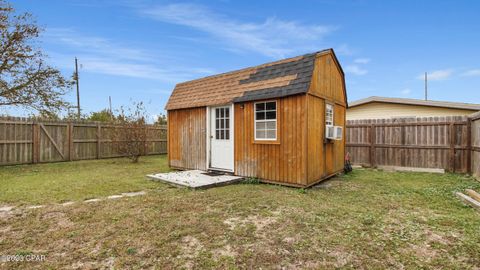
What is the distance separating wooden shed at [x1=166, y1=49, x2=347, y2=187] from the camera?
5.86 meters

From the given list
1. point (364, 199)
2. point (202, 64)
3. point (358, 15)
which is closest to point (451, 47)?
point (358, 15)

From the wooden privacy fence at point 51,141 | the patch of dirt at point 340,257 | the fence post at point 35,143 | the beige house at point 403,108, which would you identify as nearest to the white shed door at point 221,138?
the patch of dirt at point 340,257

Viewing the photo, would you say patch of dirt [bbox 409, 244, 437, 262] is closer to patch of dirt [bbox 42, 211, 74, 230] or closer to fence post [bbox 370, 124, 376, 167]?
patch of dirt [bbox 42, 211, 74, 230]

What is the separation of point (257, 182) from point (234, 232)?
11.0 feet

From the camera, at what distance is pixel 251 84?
273 inches

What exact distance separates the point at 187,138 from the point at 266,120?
326 cm

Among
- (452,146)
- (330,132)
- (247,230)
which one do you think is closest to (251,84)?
(330,132)

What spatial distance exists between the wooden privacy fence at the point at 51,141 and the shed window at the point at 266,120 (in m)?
7.20

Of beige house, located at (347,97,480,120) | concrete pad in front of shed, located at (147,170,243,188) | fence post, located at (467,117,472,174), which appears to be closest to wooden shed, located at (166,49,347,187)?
concrete pad in front of shed, located at (147,170,243,188)

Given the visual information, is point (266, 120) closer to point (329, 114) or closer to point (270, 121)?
point (270, 121)

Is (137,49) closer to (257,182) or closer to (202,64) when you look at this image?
(202,64)

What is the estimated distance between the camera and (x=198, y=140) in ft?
26.2

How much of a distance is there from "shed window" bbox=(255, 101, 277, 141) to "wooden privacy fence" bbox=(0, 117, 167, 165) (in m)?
7.20

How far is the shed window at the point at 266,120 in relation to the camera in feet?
20.6
